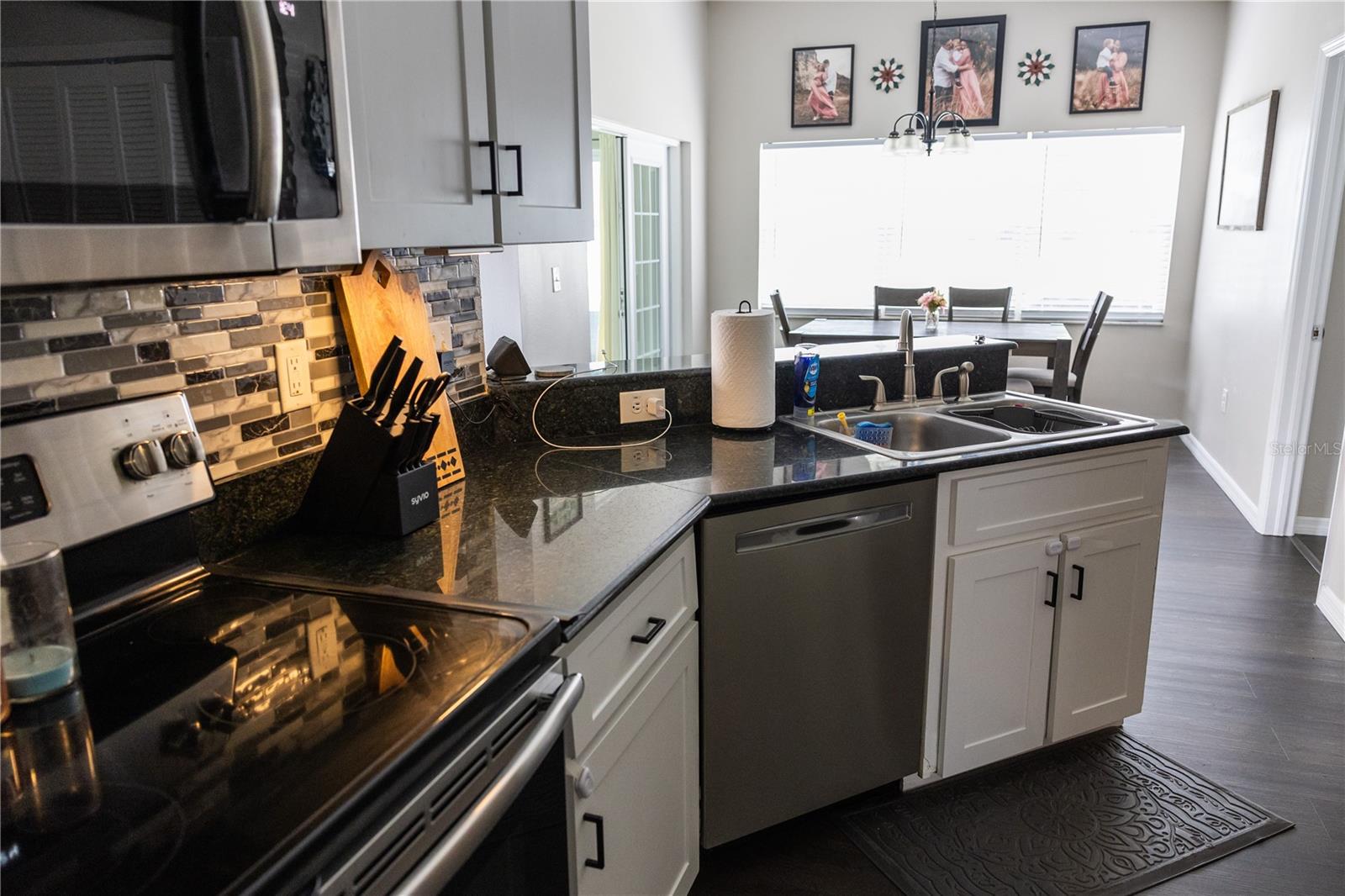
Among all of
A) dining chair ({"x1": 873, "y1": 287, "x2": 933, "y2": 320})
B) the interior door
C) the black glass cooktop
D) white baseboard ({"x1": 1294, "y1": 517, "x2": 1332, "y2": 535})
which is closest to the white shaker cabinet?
the black glass cooktop

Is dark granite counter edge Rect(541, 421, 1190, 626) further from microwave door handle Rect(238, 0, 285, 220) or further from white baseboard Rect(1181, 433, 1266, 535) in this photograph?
white baseboard Rect(1181, 433, 1266, 535)

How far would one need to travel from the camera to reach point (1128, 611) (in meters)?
2.46

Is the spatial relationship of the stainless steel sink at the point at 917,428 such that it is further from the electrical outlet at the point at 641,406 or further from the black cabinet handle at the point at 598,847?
the black cabinet handle at the point at 598,847

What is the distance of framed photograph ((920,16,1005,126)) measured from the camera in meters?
6.23

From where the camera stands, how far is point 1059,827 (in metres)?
2.21

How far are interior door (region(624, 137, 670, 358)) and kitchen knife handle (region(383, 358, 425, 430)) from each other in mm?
3840

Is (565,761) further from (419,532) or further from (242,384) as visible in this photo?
A: (242,384)

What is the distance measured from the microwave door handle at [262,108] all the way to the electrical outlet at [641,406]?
1458 millimetres

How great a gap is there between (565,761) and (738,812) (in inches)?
33.1

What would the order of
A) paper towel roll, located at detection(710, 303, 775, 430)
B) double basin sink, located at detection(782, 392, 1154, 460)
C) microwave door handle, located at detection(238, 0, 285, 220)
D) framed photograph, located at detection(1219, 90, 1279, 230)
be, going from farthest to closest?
1. framed photograph, located at detection(1219, 90, 1279, 230)
2. double basin sink, located at detection(782, 392, 1154, 460)
3. paper towel roll, located at detection(710, 303, 775, 430)
4. microwave door handle, located at detection(238, 0, 285, 220)

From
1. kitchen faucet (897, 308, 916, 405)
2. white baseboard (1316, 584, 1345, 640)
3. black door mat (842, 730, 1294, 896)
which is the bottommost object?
black door mat (842, 730, 1294, 896)

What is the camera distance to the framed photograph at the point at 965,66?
6227 mm

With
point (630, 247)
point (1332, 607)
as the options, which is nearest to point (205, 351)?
point (1332, 607)

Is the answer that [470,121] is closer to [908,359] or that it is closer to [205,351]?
[205,351]
